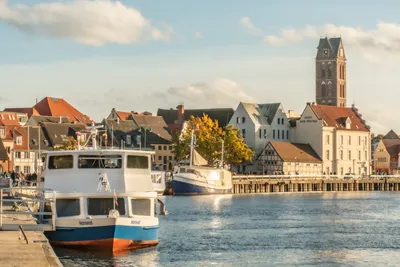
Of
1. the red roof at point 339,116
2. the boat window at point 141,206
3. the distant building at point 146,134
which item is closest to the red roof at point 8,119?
the distant building at point 146,134

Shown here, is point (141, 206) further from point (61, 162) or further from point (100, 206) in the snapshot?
point (61, 162)

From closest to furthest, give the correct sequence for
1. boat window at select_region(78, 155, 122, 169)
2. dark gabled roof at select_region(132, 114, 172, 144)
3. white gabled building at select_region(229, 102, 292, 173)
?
boat window at select_region(78, 155, 122, 169) → dark gabled roof at select_region(132, 114, 172, 144) → white gabled building at select_region(229, 102, 292, 173)

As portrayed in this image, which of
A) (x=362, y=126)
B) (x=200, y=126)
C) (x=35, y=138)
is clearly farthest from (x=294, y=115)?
(x=35, y=138)

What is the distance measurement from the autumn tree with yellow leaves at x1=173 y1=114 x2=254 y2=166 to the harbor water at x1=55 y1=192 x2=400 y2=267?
56.9 meters

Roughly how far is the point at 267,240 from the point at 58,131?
95113 mm

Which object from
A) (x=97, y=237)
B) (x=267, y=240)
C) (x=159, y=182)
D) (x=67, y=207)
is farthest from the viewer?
(x=159, y=182)

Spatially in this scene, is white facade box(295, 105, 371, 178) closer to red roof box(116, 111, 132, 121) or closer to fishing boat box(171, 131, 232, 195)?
red roof box(116, 111, 132, 121)

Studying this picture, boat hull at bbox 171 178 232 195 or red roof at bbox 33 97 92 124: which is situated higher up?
red roof at bbox 33 97 92 124

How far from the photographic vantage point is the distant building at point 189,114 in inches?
7352

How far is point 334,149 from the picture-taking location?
586 feet

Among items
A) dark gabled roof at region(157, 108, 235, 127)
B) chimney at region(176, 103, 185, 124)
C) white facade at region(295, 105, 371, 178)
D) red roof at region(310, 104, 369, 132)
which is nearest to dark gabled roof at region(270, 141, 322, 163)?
white facade at region(295, 105, 371, 178)

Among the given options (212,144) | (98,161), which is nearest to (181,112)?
(212,144)

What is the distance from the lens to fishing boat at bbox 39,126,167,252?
46000 millimetres

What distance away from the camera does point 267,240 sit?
5659cm
